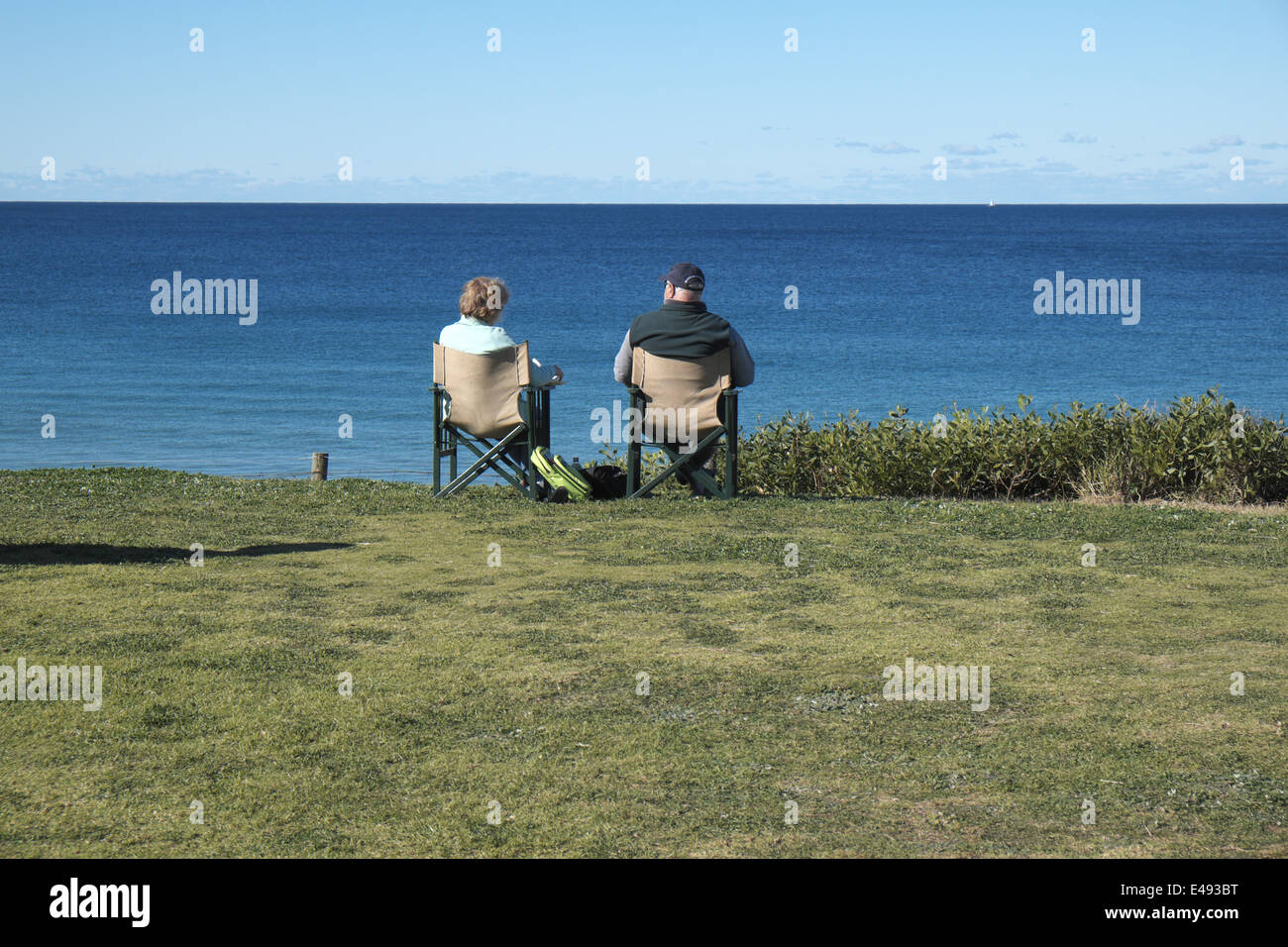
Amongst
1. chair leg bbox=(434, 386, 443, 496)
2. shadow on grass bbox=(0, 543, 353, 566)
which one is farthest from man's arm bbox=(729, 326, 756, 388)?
shadow on grass bbox=(0, 543, 353, 566)

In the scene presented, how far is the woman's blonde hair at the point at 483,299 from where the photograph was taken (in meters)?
9.92

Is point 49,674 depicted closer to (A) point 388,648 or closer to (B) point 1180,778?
(A) point 388,648

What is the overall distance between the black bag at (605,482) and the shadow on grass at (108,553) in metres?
2.52

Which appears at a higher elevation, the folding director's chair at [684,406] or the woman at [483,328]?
the woman at [483,328]

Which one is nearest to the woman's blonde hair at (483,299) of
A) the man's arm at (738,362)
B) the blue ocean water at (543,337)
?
the man's arm at (738,362)

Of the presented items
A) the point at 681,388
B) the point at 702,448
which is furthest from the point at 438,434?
the point at 702,448

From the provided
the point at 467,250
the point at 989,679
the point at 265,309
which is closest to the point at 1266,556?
the point at 989,679

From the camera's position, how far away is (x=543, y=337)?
4838 cm

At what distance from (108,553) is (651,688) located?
4.29 metres

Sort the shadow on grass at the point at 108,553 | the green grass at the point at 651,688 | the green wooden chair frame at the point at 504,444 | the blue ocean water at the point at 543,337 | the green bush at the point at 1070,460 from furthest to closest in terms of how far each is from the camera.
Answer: the blue ocean water at the point at 543,337
the green bush at the point at 1070,460
the green wooden chair frame at the point at 504,444
the shadow on grass at the point at 108,553
the green grass at the point at 651,688

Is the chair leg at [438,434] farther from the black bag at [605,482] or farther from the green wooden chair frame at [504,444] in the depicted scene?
the black bag at [605,482]

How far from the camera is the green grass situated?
12.6 feet

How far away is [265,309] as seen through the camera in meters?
57.8

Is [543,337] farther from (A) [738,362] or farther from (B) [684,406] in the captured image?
(B) [684,406]
